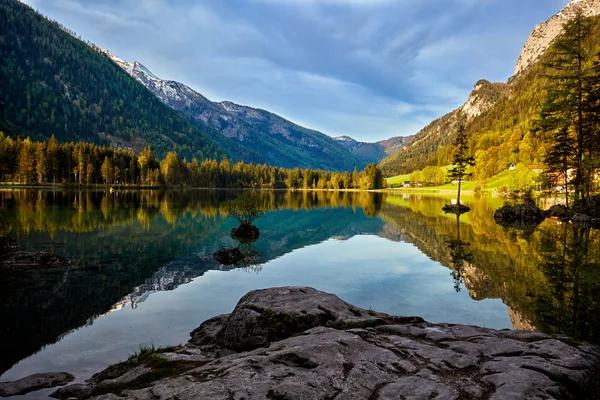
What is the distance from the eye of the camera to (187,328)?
16266 mm

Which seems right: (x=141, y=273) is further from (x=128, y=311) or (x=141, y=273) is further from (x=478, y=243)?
(x=478, y=243)

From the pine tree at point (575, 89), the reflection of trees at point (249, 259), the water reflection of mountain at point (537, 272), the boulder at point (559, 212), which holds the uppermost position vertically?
the pine tree at point (575, 89)

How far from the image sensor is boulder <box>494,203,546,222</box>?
59.9 meters

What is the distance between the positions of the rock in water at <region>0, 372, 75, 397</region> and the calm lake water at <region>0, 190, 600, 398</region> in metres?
0.40

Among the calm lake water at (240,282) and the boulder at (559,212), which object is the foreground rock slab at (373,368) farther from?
the boulder at (559,212)

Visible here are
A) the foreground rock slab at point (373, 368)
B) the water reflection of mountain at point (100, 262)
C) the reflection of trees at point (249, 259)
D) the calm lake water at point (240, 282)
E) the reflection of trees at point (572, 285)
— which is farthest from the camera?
the reflection of trees at point (249, 259)

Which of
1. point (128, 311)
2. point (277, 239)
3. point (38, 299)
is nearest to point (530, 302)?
point (128, 311)

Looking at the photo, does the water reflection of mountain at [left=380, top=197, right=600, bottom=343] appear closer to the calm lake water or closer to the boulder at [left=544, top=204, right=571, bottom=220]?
the calm lake water

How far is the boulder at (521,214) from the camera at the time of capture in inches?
2357

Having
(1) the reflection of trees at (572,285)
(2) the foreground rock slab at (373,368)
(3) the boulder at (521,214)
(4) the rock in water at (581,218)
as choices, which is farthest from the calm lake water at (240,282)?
(3) the boulder at (521,214)

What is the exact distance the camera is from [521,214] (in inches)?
2403

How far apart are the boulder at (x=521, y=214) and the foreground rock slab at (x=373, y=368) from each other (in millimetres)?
56454

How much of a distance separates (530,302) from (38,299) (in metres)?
25.1

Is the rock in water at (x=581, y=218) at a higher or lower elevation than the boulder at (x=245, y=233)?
higher
